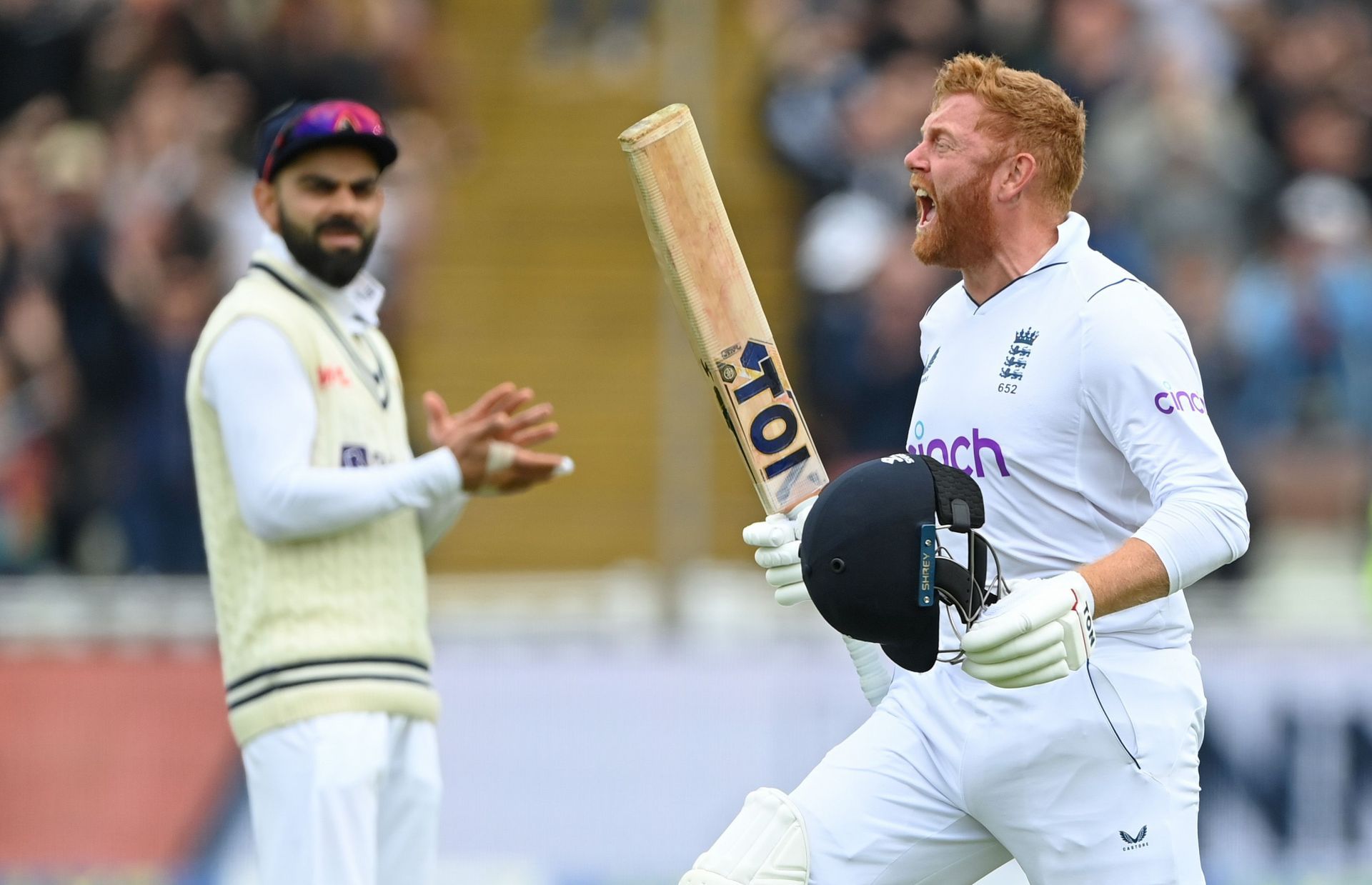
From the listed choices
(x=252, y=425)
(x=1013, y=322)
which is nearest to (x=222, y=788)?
(x=252, y=425)

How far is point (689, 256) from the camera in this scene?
435 cm

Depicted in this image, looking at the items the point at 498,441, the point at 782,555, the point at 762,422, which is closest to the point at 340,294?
the point at 498,441

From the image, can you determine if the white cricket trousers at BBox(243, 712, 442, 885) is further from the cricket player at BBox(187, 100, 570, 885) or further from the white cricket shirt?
the white cricket shirt

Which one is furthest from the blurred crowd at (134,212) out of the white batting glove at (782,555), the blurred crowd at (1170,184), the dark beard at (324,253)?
the white batting glove at (782,555)

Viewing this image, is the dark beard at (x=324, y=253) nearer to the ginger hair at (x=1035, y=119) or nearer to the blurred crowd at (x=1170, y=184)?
the ginger hair at (x=1035, y=119)

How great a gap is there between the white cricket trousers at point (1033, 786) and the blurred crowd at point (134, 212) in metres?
5.06

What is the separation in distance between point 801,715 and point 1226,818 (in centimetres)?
169

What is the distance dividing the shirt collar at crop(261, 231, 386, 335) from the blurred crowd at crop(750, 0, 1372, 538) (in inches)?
150

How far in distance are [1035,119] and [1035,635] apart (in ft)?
3.61

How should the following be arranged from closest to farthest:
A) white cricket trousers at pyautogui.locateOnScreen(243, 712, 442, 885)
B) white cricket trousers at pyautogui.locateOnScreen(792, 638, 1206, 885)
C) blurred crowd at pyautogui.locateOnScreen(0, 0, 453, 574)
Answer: white cricket trousers at pyautogui.locateOnScreen(792, 638, 1206, 885) < white cricket trousers at pyautogui.locateOnScreen(243, 712, 442, 885) < blurred crowd at pyautogui.locateOnScreen(0, 0, 453, 574)

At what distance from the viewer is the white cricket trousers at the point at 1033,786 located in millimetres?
3842

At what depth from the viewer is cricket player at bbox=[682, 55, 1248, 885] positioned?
3723 millimetres

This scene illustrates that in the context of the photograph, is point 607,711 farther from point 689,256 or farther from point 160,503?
point 689,256

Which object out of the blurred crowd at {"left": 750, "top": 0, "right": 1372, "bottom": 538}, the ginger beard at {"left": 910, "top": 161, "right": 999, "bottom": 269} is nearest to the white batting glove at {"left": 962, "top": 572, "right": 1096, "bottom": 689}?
the ginger beard at {"left": 910, "top": 161, "right": 999, "bottom": 269}
